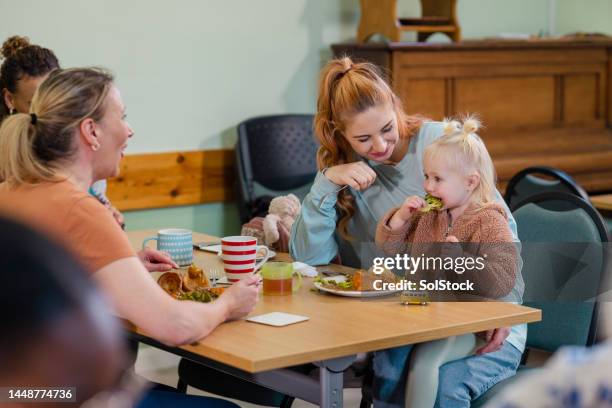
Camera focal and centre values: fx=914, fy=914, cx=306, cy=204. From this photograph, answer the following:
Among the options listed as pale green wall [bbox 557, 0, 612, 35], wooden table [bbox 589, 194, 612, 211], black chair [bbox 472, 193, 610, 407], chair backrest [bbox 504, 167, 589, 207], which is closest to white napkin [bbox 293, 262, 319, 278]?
black chair [bbox 472, 193, 610, 407]

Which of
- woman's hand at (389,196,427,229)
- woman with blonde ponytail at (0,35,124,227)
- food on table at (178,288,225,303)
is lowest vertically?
food on table at (178,288,225,303)

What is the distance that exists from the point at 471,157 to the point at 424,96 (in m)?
2.27

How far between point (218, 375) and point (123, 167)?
1.57 m

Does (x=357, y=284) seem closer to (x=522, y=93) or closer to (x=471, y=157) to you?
(x=471, y=157)

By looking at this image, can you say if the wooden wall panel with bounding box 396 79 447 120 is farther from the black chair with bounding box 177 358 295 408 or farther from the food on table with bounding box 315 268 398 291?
the food on table with bounding box 315 268 398 291

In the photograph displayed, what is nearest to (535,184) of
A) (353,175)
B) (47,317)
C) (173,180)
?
(353,175)

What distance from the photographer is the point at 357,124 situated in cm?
240

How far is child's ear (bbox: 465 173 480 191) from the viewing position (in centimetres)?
218

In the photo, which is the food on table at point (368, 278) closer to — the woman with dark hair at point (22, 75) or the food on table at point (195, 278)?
the food on table at point (195, 278)

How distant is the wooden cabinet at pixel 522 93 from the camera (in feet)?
14.3

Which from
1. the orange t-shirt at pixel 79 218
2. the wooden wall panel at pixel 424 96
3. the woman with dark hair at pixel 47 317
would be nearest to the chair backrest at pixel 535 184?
the wooden wall panel at pixel 424 96

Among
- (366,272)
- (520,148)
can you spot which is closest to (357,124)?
(366,272)

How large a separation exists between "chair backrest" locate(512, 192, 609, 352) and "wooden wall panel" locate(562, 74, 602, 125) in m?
2.60

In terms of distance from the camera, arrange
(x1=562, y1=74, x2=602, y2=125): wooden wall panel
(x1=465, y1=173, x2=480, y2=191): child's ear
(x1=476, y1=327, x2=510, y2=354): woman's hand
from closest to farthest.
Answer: (x1=476, y1=327, x2=510, y2=354): woman's hand, (x1=465, y1=173, x2=480, y2=191): child's ear, (x1=562, y1=74, x2=602, y2=125): wooden wall panel
